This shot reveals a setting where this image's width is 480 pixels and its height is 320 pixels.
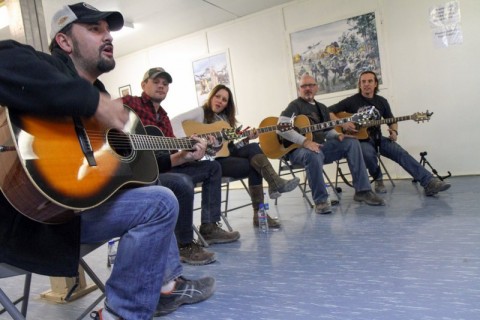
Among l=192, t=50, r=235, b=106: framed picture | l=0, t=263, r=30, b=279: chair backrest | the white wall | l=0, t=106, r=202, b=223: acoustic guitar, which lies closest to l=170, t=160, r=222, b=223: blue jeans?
l=0, t=106, r=202, b=223: acoustic guitar

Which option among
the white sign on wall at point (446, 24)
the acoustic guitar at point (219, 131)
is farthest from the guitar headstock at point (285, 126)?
the white sign on wall at point (446, 24)

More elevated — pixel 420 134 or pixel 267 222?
pixel 420 134

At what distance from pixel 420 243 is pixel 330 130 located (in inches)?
71.4

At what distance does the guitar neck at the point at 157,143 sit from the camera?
1.57m

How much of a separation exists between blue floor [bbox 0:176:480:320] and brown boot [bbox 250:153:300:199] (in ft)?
1.02

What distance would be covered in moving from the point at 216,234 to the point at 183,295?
1.05 m

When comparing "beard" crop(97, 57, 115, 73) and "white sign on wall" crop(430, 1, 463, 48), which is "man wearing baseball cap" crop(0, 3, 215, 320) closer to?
"beard" crop(97, 57, 115, 73)

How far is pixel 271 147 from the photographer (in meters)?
3.75

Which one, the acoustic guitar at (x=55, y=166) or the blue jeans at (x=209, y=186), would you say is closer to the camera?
the acoustic guitar at (x=55, y=166)

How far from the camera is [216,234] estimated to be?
2787 mm

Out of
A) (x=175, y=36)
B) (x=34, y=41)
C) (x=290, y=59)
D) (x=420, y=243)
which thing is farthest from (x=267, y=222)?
(x=175, y=36)

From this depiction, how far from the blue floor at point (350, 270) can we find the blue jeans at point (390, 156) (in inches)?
22.3

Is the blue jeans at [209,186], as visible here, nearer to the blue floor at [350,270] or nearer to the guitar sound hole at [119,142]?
the blue floor at [350,270]

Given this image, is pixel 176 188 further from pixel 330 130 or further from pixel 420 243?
pixel 330 130
